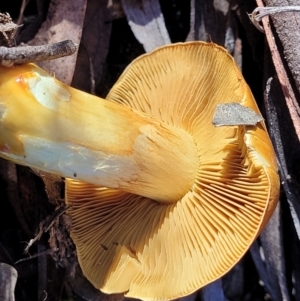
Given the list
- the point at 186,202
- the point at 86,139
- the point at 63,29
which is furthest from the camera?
the point at 63,29

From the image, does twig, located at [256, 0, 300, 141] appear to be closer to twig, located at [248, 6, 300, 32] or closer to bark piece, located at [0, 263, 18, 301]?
twig, located at [248, 6, 300, 32]

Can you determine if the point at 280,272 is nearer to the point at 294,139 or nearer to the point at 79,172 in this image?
the point at 294,139

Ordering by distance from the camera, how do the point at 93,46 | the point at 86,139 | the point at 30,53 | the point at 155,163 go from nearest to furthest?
the point at 30,53
the point at 86,139
the point at 155,163
the point at 93,46

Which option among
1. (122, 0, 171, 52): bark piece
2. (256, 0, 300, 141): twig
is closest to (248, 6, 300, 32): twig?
(256, 0, 300, 141): twig

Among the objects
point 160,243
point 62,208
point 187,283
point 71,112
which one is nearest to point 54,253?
point 62,208

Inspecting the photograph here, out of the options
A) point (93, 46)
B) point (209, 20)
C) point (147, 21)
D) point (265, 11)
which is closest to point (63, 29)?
point (93, 46)

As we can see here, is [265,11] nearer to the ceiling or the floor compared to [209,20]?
nearer to the ceiling

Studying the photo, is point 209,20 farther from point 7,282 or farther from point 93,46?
point 7,282

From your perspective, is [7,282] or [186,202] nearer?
[186,202]
